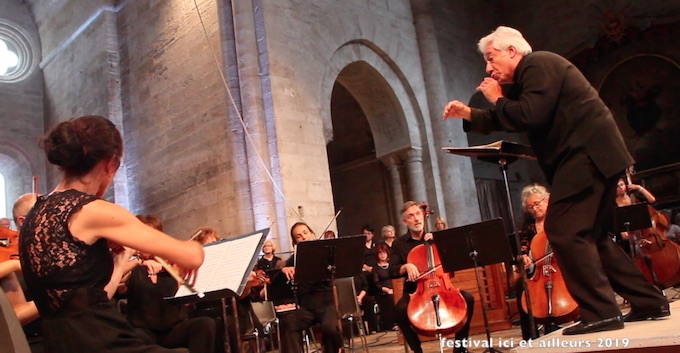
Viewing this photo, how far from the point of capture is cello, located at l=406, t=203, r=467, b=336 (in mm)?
4496

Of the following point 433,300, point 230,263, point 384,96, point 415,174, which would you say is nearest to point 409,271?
point 433,300

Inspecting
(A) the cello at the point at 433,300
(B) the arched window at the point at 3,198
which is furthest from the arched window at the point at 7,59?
(A) the cello at the point at 433,300

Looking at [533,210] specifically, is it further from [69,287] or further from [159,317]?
[69,287]

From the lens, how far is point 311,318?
17.6 ft

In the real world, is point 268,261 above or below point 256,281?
above

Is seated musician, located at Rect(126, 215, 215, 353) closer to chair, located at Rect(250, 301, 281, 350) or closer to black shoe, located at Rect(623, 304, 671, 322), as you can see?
chair, located at Rect(250, 301, 281, 350)

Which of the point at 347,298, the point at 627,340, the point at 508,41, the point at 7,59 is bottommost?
the point at 627,340

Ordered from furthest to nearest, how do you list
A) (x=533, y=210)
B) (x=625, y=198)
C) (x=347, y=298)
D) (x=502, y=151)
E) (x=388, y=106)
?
(x=388, y=106)
(x=625, y=198)
(x=347, y=298)
(x=533, y=210)
(x=502, y=151)

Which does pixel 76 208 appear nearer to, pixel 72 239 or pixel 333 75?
pixel 72 239

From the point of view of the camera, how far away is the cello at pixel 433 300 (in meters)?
4.50

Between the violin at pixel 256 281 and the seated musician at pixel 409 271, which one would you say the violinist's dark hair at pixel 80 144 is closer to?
the seated musician at pixel 409 271

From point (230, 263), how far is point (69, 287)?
1.84m

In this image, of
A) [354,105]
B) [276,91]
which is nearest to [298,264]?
[276,91]

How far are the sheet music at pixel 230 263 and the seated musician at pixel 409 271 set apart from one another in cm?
150
